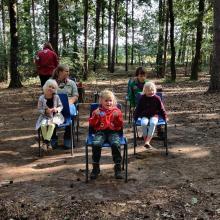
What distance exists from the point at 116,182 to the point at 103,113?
1.24 m

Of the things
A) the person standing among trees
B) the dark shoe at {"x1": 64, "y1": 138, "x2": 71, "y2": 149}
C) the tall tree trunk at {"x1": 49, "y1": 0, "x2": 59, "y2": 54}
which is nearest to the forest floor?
the dark shoe at {"x1": 64, "y1": 138, "x2": 71, "y2": 149}

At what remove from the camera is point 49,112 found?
30.1 ft

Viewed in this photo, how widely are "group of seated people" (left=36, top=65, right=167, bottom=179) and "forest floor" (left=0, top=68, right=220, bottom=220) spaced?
0.37 m

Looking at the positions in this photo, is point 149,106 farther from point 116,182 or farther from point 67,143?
point 116,182

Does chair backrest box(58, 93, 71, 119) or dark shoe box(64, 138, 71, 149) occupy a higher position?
chair backrest box(58, 93, 71, 119)

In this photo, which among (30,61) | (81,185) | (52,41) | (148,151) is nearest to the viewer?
(81,185)

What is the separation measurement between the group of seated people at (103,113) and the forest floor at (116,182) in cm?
37

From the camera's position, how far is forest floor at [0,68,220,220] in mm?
6070

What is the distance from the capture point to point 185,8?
31719mm

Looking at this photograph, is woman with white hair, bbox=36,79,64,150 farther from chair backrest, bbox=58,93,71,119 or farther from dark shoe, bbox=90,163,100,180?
dark shoe, bbox=90,163,100,180

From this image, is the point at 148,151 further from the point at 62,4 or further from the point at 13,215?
the point at 62,4

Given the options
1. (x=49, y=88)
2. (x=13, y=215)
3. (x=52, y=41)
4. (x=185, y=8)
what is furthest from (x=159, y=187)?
(x=185, y=8)

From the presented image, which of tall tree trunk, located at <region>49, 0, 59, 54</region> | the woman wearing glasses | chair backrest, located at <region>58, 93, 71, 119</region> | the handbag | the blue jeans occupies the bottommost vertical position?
the blue jeans

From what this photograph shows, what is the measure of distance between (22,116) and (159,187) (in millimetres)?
7862
